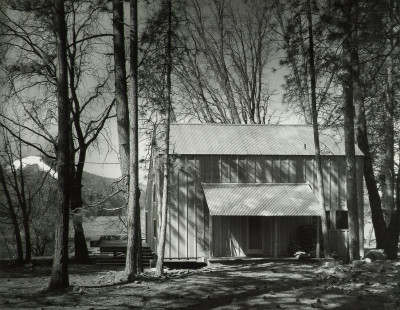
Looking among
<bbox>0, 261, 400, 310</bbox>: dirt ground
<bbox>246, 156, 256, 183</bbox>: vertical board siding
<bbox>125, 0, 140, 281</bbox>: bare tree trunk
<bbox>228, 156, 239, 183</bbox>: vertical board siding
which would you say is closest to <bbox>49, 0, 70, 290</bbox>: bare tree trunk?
<bbox>0, 261, 400, 310</bbox>: dirt ground

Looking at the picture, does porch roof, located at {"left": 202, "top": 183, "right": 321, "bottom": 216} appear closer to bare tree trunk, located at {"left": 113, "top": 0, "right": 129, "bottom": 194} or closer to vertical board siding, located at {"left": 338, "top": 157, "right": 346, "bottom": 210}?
vertical board siding, located at {"left": 338, "top": 157, "right": 346, "bottom": 210}

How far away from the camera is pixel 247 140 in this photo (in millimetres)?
22625

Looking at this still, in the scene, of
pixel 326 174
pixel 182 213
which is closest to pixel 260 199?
pixel 182 213

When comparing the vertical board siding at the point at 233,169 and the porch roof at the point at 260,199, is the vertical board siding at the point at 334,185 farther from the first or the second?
the vertical board siding at the point at 233,169

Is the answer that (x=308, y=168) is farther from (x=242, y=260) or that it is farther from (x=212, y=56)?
(x=212, y=56)

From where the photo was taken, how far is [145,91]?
683 inches

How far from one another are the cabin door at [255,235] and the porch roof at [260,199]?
A: 3.71 ft

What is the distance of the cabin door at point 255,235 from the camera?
69.9ft

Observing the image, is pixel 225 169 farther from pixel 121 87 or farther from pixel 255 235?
pixel 121 87

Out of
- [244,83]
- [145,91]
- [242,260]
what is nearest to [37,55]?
[145,91]

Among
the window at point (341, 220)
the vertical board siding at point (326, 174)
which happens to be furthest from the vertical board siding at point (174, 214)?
the window at point (341, 220)

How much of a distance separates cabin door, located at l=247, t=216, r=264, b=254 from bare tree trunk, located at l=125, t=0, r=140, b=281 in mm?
7665

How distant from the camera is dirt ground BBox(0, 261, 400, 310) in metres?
10.3

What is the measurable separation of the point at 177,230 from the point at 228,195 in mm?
2619
